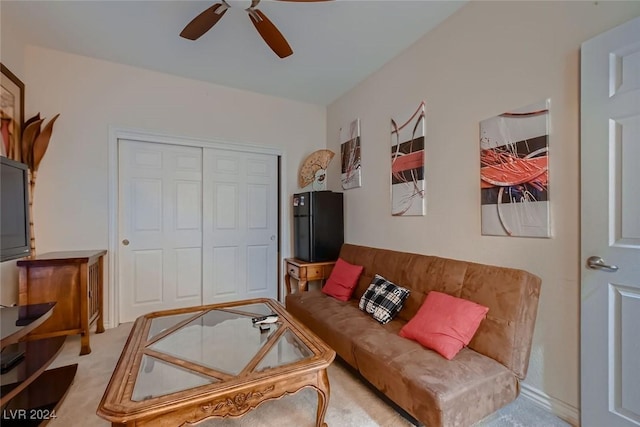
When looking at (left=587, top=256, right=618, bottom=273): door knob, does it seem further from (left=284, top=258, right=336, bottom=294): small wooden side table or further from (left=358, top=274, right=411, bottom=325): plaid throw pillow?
(left=284, top=258, right=336, bottom=294): small wooden side table

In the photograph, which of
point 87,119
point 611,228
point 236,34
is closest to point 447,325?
point 611,228

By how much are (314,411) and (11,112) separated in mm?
3271

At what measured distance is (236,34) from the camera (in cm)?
230

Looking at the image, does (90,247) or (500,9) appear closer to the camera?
(500,9)

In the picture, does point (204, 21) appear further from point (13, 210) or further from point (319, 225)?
point (319, 225)

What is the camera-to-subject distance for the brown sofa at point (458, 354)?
130cm

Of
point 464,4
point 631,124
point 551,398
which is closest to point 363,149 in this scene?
point 464,4

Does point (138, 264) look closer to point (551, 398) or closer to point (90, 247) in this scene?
point (90, 247)

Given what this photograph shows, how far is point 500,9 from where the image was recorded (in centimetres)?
178

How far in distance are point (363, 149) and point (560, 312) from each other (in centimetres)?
221

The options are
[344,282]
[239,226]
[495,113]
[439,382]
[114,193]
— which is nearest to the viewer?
[439,382]

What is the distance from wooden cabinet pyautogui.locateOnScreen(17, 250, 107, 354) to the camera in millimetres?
2102

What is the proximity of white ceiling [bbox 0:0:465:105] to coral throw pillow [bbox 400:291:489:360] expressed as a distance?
6.95ft

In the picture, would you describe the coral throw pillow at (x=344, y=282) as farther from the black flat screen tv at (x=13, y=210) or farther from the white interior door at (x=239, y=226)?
the black flat screen tv at (x=13, y=210)
